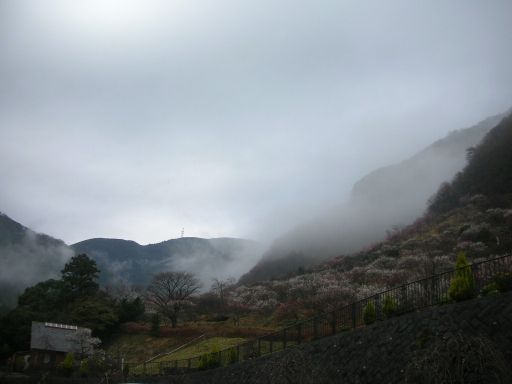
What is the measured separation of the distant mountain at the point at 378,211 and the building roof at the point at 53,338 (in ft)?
142

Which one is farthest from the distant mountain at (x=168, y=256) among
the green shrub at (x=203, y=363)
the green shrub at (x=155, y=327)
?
the green shrub at (x=203, y=363)

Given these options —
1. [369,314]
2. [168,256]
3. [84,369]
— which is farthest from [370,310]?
[168,256]

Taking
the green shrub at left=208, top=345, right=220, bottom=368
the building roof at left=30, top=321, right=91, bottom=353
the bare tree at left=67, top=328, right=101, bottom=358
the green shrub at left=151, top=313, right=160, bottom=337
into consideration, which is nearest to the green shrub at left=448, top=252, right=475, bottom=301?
the green shrub at left=208, top=345, right=220, bottom=368

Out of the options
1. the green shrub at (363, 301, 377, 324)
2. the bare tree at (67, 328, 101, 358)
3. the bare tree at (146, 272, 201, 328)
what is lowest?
the bare tree at (67, 328, 101, 358)

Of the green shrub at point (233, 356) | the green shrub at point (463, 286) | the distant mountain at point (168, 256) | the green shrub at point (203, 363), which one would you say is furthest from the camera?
the distant mountain at point (168, 256)

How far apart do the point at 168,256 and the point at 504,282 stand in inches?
5458

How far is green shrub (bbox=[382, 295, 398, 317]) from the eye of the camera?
13.5 metres

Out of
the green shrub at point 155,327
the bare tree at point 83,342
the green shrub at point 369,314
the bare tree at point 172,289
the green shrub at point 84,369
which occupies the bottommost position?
the green shrub at point 84,369

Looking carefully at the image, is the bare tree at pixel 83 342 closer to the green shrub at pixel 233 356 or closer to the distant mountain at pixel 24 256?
the green shrub at pixel 233 356

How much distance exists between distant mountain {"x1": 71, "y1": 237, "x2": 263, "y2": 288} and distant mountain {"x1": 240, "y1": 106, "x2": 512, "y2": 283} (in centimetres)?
2875

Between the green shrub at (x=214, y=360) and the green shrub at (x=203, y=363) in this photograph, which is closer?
the green shrub at (x=214, y=360)

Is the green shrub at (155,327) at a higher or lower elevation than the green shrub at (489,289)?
lower

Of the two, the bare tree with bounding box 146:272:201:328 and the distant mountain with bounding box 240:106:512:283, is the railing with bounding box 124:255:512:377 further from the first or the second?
the distant mountain with bounding box 240:106:512:283

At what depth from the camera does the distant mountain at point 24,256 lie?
9938cm
